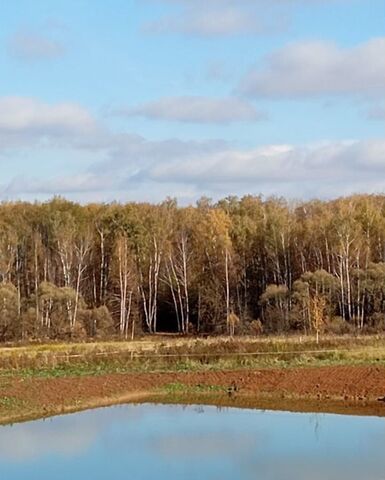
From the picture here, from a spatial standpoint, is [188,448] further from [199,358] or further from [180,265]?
[180,265]

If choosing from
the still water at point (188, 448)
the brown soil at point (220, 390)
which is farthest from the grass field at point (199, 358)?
the still water at point (188, 448)

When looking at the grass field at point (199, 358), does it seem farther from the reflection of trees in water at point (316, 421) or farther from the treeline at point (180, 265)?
the treeline at point (180, 265)

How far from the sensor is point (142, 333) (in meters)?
56.6

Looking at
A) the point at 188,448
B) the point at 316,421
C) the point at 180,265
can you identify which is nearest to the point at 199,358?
the point at 316,421

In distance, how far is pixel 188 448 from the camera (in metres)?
19.0

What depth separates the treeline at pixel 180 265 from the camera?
177ft

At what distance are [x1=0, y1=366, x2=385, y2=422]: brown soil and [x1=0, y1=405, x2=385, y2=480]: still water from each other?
1469 mm

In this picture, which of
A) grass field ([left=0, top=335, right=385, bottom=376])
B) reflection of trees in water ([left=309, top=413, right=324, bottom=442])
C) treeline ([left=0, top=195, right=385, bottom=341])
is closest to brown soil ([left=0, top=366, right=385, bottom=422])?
reflection of trees in water ([left=309, top=413, right=324, bottom=442])

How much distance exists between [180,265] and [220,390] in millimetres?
32432

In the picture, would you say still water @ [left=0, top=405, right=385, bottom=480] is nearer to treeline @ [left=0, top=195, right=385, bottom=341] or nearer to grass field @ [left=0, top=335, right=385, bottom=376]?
grass field @ [left=0, top=335, right=385, bottom=376]

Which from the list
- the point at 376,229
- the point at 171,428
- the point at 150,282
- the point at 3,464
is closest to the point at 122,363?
the point at 171,428

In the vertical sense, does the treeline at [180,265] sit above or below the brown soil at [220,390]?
above

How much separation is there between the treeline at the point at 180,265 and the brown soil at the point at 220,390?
2413 cm

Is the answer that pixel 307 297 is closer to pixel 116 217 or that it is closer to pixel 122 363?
pixel 116 217
